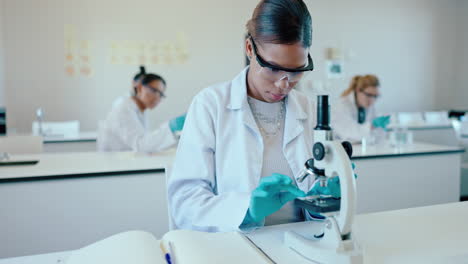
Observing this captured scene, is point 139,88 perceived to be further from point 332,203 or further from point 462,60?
point 462,60

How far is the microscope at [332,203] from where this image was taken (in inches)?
32.3

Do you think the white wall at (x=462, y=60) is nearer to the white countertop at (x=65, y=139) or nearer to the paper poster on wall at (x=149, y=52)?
the paper poster on wall at (x=149, y=52)

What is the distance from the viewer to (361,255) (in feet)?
2.77

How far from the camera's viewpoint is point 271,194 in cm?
99

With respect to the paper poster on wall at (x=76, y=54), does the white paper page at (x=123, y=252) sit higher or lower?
lower

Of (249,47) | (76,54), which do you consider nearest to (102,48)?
(76,54)

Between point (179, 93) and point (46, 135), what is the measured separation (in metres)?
1.79

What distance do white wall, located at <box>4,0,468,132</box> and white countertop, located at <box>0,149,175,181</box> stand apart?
8.09 ft

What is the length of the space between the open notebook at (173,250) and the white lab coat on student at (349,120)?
2501mm

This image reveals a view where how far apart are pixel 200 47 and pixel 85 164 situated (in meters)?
3.33

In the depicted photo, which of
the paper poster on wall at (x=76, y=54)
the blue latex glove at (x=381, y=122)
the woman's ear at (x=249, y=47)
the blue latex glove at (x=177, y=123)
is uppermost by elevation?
the paper poster on wall at (x=76, y=54)

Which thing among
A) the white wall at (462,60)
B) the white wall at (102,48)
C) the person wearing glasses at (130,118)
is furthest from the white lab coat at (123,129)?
the white wall at (462,60)

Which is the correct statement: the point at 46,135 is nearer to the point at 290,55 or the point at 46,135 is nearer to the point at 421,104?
the point at 290,55

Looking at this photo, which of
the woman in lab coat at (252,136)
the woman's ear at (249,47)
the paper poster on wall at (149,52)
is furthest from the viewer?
the paper poster on wall at (149,52)
